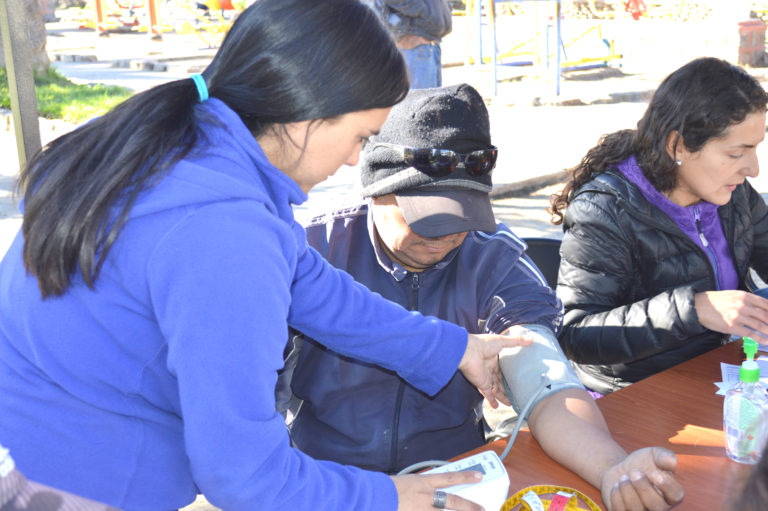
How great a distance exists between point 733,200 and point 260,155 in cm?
172

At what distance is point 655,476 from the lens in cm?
137

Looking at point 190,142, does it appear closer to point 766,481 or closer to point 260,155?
point 260,155

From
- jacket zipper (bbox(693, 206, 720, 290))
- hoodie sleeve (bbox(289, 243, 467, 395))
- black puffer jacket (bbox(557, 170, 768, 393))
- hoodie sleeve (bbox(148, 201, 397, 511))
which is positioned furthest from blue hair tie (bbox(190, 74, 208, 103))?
jacket zipper (bbox(693, 206, 720, 290))

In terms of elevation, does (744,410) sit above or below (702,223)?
below

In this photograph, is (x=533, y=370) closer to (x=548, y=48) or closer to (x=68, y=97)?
(x=68, y=97)

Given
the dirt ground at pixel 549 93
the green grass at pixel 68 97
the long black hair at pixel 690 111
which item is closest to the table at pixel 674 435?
the long black hair at pixel 690 111

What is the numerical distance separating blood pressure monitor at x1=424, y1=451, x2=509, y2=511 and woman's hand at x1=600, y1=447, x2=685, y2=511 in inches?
7.6

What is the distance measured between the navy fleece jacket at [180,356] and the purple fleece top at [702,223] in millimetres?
1313

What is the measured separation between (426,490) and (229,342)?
0.43 meters

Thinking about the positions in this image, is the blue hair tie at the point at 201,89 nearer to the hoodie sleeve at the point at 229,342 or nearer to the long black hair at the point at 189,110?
the long black hair at the point at 189,110

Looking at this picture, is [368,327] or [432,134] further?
[432,134]

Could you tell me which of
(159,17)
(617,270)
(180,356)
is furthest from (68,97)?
(159,17)

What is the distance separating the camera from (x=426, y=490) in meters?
1.23

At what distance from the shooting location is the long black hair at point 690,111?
2.20 meters
